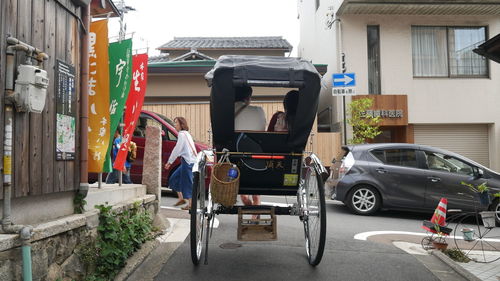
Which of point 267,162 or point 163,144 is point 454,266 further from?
point 163,144

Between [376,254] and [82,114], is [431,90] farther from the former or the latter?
[82,114]

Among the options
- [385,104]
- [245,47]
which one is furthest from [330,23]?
[245,47]

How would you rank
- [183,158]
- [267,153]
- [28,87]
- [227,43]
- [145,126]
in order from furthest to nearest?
[227,43] < [145,126] < [183,158] < [267,153] < [28,87]

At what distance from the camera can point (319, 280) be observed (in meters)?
4.04

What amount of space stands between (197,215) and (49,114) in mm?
1723

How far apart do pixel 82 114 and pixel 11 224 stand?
1418mm

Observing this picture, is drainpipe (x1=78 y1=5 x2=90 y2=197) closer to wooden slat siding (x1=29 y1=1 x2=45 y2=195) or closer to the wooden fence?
wooden slat siding (x1=29 y1=1 x2=45 y2=195)

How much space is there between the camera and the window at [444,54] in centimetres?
1426

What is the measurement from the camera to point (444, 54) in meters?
14.3

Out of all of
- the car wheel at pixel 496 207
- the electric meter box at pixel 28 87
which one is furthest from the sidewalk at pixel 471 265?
the electric meter box at pixel 28 87

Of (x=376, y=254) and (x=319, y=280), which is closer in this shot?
(x=319, y=280)

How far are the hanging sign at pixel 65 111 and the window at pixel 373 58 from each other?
1207 centimetres

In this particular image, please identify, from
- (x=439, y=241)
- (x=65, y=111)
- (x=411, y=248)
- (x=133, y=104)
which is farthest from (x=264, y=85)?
(x=439, y=241)

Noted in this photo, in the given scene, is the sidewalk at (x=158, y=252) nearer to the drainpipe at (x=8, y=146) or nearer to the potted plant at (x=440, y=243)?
the drainpipe at (x=8, y=146)
